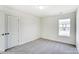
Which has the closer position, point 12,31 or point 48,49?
point 12,31

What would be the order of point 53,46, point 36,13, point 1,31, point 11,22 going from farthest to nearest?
point 53,46
point 36,13
point 11,22
point 1,31

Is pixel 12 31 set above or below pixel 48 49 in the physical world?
above

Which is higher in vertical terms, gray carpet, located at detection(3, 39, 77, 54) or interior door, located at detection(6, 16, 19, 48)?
interior door, located at detection(6, 16, 19, 48)

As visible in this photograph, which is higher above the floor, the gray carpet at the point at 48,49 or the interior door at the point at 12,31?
the interior door at the point at 12,31

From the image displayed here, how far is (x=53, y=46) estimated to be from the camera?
2127 millimetres

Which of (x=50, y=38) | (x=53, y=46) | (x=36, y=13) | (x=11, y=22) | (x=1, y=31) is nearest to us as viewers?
(x=1, y=31)

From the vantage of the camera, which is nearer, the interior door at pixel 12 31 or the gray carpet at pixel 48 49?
the gray carpet at pixel 48 49

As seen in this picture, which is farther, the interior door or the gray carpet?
the interior door
